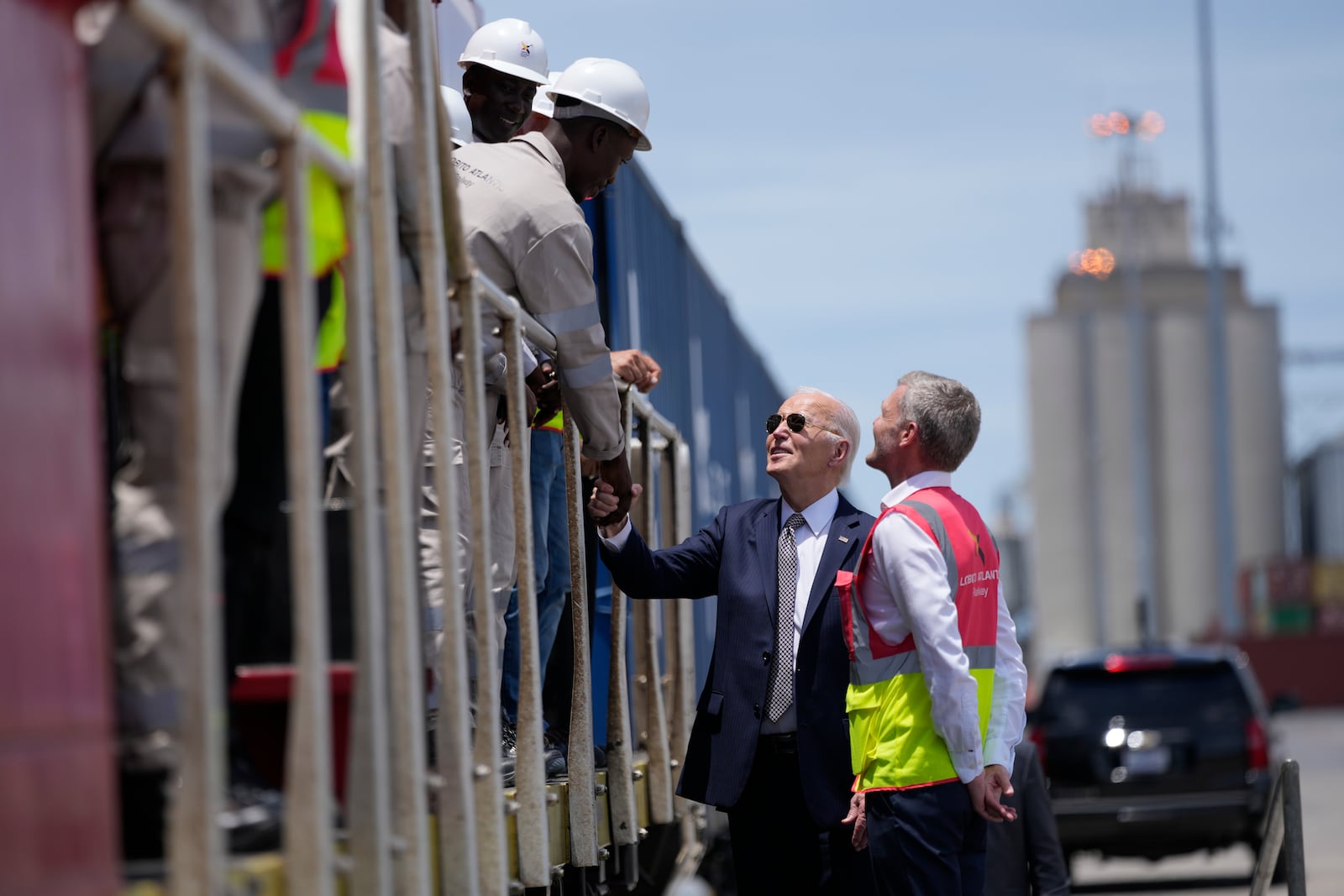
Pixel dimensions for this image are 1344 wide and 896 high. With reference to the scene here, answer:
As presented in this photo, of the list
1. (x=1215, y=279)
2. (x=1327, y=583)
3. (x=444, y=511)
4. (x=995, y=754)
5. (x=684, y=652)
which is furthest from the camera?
(x=1327, y=583)

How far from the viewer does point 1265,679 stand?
46.9 metres

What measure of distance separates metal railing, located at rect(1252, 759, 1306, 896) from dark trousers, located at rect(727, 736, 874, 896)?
209 centimetres

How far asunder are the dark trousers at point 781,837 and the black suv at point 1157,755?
8513 mm

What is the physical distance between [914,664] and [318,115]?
2586 mm

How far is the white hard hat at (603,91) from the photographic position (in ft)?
18.1

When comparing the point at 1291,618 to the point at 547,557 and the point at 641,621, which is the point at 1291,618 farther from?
the point at 547,557

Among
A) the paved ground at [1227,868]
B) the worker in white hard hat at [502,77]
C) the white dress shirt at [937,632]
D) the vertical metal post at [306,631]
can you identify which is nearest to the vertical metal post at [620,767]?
the white dress shirt at [937,632]

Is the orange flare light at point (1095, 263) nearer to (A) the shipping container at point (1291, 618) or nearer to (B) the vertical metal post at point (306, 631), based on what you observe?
(A) the shipping container at point (1291, 618)

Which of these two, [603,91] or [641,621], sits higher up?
[603,91]

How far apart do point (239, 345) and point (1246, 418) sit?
200 feet

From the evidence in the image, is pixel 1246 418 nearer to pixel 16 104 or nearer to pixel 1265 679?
pixel 1265 679

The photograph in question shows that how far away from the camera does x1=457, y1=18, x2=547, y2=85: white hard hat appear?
627 cm

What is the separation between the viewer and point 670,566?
231 inches

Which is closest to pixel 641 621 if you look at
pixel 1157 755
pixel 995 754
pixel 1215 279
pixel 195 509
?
pixel 995 754
